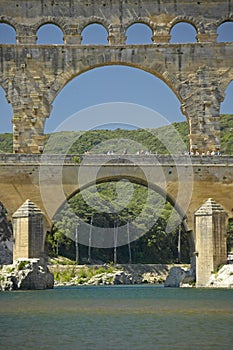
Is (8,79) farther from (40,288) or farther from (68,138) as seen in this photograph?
(68,138)

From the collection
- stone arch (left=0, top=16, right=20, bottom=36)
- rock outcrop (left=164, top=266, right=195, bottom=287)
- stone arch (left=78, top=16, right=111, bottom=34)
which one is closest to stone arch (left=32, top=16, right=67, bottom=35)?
stone arch (left=0, top=16, right=20, bottom=36)

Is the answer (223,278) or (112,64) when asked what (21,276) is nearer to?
(223,278)

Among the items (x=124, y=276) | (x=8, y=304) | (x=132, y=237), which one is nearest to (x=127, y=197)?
(x=132, y=237)

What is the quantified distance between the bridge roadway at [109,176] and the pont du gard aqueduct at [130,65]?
0.04m

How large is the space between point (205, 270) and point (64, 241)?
84.8 feet

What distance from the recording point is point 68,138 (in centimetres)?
6744

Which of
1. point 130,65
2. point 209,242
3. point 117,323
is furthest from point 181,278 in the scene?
point 117,323

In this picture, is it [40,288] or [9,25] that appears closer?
[40,288]

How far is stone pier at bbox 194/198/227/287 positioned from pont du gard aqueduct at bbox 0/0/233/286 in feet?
3.88

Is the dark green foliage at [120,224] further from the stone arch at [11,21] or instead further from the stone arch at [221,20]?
the stone arch at [221,20]

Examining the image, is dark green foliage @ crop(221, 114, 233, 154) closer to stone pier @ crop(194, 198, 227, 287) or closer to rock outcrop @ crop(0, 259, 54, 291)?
stone pier @ crop(194, 198, 227, 287)

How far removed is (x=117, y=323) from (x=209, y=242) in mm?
14952

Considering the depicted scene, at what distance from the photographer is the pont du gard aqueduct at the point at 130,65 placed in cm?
3666

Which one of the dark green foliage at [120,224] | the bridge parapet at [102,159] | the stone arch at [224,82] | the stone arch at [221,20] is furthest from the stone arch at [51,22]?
the dark green foliage at [120,224]
